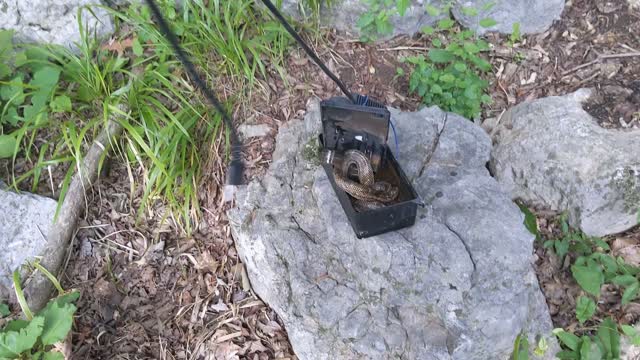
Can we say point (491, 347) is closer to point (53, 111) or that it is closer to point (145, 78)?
point (145, 78)

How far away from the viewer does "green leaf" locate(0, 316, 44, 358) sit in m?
2.50

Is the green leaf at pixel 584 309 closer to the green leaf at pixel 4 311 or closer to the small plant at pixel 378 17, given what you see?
the small plant at pixel 378 17

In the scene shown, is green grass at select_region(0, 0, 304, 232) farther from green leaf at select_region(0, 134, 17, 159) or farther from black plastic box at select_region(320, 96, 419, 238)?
black plastic box at select_region(320, 96, 419, 238)

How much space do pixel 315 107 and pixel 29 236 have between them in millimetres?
1928

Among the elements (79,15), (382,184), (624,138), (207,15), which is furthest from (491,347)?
(79,15)

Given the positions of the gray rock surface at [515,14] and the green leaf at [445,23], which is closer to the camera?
the green leaf at [445,23]

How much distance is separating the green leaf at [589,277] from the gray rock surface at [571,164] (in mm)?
301

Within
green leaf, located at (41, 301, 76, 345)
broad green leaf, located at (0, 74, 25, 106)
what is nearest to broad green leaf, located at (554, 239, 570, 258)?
green leaf, located at (41, 301, 76, 345)

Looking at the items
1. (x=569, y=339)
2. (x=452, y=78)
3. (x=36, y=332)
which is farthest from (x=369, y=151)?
(x=36, y=332)

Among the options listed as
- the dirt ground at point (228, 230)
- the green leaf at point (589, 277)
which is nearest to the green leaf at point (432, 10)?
the dirt ground at point (228, 230)

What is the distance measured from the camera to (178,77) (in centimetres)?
344

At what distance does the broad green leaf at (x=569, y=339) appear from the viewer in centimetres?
274

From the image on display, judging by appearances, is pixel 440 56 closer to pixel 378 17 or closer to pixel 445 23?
pixel 445 23

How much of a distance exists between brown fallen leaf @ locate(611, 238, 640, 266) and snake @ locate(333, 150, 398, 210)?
1581mm
